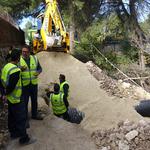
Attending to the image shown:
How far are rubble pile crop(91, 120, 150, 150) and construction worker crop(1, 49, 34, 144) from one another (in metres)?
1.61

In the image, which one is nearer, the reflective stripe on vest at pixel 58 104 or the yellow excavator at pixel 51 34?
the reflective stripe on vest at pixel 58 104

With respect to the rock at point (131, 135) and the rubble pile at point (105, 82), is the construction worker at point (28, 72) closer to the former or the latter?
the rock at point (131, 135)

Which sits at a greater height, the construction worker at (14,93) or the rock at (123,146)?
the construction worker at (14,93)

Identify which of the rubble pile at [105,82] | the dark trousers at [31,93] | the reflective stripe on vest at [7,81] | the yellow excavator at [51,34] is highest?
the yellow excavator at [51,34]

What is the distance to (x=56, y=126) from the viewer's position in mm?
9477

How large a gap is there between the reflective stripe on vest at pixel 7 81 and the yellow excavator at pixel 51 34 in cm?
875

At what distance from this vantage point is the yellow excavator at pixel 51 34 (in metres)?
16.6

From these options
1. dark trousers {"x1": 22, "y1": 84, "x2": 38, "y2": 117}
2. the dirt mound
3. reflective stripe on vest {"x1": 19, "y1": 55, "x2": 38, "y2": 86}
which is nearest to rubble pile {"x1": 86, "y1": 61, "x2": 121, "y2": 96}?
the dirt mound

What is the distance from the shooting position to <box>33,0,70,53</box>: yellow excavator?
54.6ft

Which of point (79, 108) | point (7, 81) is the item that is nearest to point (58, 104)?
point (79, 108)

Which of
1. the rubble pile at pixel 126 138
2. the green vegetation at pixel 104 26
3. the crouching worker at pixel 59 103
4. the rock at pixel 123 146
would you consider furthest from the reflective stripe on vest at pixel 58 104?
the green vegetation at pixel 104 26

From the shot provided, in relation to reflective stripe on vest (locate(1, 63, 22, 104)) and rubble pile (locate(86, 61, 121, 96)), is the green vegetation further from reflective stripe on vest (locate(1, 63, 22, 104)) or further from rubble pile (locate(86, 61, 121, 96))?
reflective stripe on vest (locate(1, 63, 22, 104))

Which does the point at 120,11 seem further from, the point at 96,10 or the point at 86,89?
the point at 86,89

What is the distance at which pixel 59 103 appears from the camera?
10.5 meters
